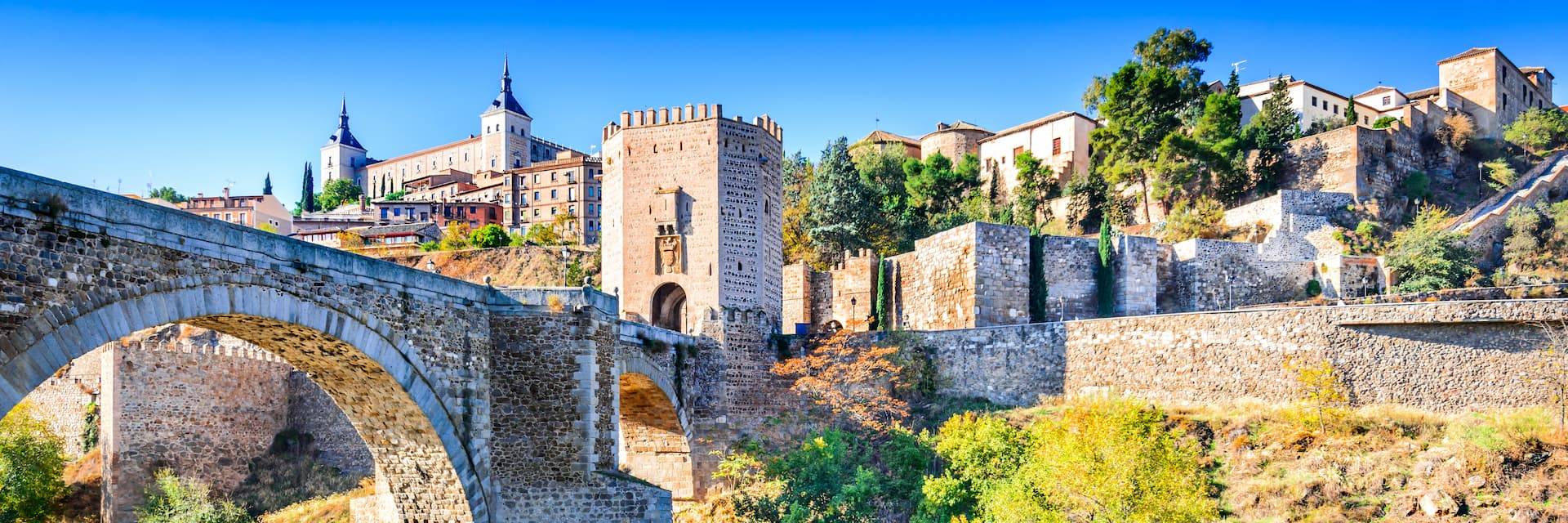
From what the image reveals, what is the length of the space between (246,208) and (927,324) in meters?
52.1

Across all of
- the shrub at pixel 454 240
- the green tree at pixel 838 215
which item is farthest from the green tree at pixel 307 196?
the green tree at pixel 838 215

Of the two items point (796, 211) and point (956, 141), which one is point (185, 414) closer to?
point (796, 211)

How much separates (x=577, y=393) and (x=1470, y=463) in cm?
1467

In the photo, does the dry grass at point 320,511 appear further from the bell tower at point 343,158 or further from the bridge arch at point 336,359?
the bell tower at point 343,158

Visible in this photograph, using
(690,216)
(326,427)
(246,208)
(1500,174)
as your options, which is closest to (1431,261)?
(1500,174)

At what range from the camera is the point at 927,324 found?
32.9 m

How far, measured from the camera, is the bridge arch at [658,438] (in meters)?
25.7

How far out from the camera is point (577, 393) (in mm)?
17562

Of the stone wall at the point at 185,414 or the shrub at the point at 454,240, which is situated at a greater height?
the shrub at the point at 454,240

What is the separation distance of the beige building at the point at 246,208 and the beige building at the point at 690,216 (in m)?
40.5

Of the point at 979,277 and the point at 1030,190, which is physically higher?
the point at 1030,190

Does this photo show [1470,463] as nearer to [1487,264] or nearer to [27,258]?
[1487,264]

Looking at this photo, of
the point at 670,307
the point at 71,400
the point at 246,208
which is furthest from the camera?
the point at 246,208

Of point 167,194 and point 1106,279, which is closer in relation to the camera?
point 1106,279
